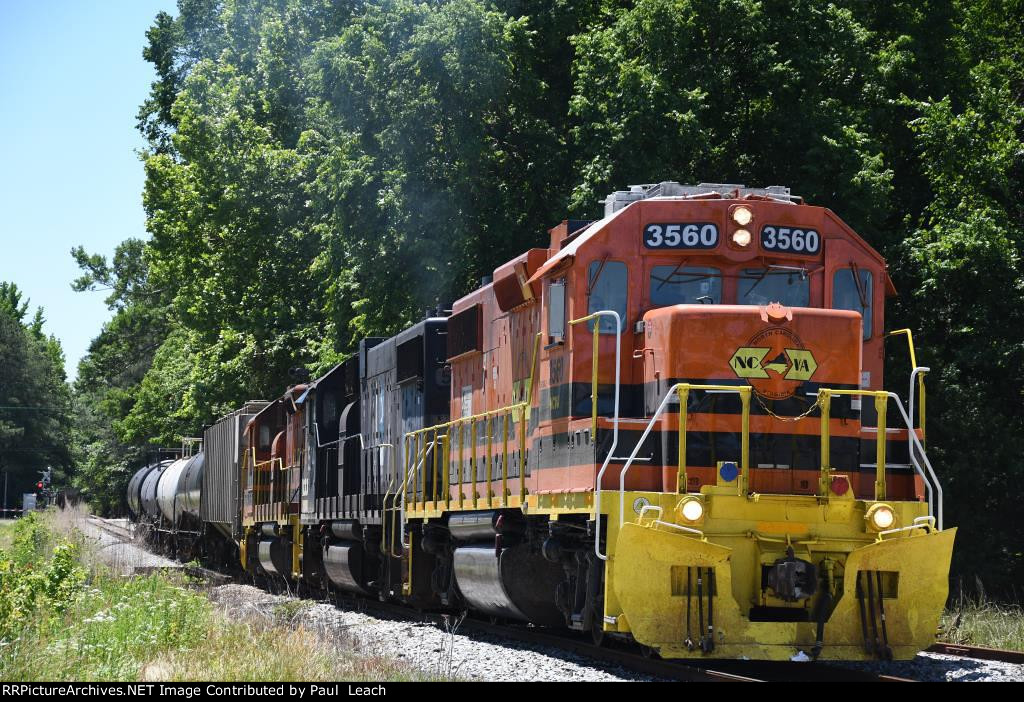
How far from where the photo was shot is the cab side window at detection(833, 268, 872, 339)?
1071 cm

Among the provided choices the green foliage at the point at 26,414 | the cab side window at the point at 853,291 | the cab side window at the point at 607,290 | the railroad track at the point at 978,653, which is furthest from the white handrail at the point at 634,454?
the green foliage at the point at 26,414

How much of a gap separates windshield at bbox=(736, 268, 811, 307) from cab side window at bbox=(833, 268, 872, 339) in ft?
0.96

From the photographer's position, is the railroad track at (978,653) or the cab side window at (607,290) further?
the railroad track at (978,653)

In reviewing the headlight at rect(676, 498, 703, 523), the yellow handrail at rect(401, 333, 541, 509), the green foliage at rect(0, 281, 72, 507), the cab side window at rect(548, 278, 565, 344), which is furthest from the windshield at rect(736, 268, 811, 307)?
the green foliage at rect(0, 281, 72, 507)

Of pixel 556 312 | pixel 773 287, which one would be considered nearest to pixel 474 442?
pixel 556 312

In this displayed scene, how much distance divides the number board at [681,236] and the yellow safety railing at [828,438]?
1.58 metres

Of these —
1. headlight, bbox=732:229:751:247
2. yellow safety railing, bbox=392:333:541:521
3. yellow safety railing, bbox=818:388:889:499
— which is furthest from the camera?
yellow safety railing, bbox=392:333:541:521

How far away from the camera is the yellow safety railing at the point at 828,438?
9.76 m

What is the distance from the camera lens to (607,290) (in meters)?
10.5

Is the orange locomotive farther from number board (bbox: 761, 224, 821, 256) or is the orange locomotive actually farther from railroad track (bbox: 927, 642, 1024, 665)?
railroad track (bbox: 927, 642, 1024, 665)

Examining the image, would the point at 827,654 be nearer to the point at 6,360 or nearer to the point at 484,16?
the point at 484,16

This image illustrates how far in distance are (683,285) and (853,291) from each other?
1.50 m

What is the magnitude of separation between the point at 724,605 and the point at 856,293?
10.2ft

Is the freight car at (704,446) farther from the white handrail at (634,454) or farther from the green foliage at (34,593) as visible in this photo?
the green foliage at (34,593)
